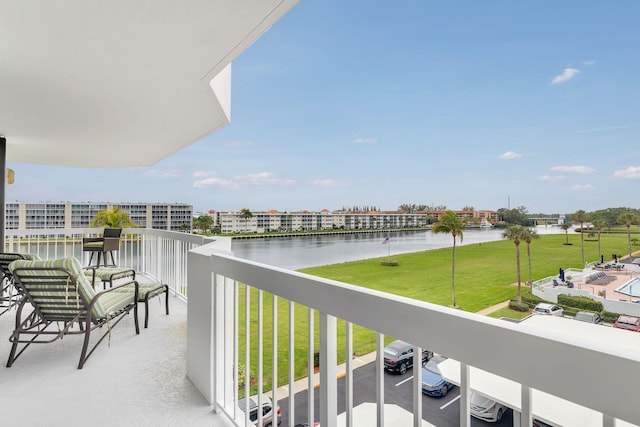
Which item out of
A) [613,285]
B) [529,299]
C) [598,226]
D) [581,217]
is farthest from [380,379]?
[581,217]

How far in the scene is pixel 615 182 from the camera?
5.59 metres

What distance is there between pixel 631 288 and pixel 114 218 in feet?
33.3

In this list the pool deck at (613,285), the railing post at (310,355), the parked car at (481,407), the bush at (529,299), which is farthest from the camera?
the bush at (529,299)

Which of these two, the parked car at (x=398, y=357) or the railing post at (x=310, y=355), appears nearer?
the parked car at (x=398, y=357)

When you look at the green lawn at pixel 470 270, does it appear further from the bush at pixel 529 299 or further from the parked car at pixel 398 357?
the parked car at pixel 398 357

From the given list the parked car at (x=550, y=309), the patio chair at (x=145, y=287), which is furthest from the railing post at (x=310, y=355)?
the patio chair at (x=145, y=287)

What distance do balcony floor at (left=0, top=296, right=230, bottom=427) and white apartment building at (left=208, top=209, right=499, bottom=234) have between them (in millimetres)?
2698

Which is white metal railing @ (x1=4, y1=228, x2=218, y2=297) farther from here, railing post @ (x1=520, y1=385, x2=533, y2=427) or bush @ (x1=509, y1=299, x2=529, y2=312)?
railing post @ (x1=520, y1=385, x2=533, y2=427)

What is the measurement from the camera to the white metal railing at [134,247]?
4.60 metres

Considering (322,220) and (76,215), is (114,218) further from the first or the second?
(322,220)

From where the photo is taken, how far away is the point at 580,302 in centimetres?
301

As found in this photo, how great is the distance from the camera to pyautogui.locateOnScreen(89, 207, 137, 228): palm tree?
871 centimetres

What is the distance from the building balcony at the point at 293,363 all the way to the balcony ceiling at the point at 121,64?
4.43 feet

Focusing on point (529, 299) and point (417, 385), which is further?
point (529, 299)
